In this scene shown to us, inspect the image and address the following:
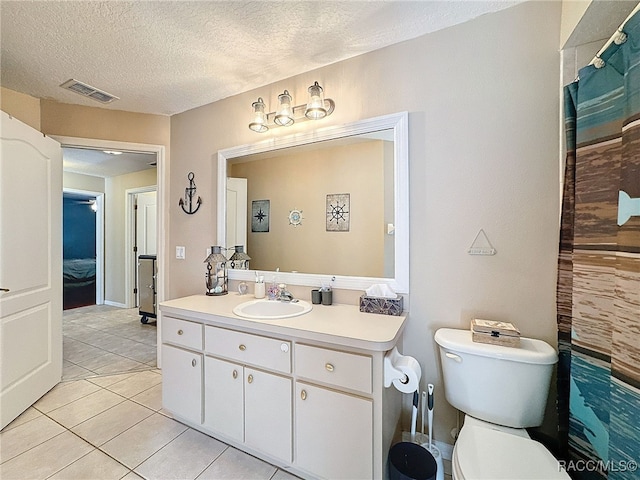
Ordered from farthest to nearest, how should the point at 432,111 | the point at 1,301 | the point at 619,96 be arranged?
the point at 1,301 < the point at 432,111 < the point at 619,96

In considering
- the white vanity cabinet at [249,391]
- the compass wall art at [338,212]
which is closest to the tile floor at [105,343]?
the white vanity cabinet at [249,391]

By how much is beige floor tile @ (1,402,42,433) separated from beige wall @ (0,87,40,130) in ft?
7.49

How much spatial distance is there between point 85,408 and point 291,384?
182 centimetres

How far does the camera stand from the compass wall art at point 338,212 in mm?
1846

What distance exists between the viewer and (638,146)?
802 millimetres

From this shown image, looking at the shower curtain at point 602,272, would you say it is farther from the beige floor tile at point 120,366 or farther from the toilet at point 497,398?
the beige floor tile at point 120,366

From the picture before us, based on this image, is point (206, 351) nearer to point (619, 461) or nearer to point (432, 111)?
point (619, 461)

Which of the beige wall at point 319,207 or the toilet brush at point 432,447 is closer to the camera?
the toilet brush at point 432,447

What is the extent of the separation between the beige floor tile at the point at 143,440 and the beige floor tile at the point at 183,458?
59mm

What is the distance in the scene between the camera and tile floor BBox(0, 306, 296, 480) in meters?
1.46

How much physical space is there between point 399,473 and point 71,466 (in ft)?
5.78

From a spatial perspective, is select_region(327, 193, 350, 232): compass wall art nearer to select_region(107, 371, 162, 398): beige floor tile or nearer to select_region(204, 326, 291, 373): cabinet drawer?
select_region(204, 326, 291, 373): cabinet drawer

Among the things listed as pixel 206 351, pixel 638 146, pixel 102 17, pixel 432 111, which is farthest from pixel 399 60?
pixel 206 351

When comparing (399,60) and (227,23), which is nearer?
(227,23)
